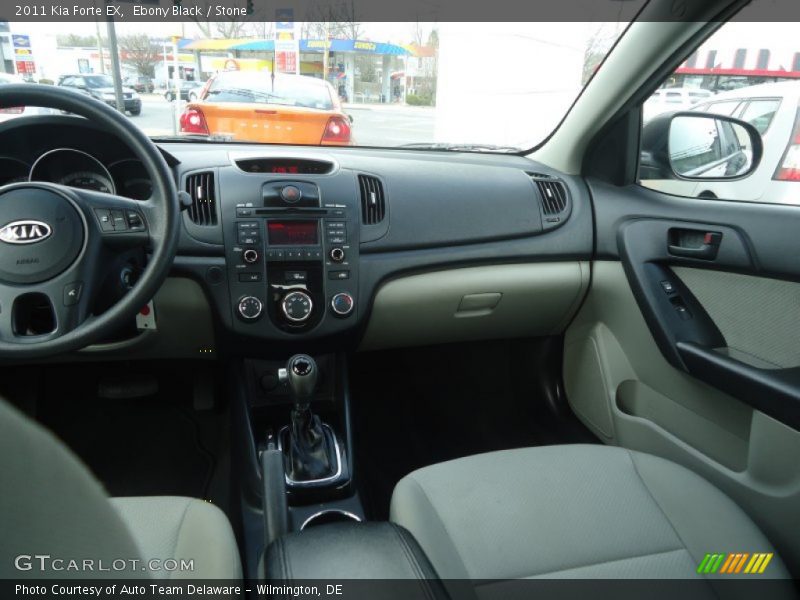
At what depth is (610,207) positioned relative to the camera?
7.27ft

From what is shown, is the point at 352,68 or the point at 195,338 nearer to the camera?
the point at 195,338

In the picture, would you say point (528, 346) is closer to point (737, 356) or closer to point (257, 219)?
point (737, 356)

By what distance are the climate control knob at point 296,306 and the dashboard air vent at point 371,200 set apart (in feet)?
1.02

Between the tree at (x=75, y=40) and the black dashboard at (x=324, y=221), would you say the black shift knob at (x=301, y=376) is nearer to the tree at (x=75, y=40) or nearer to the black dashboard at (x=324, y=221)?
the black dashboard at (x=324, y=221)

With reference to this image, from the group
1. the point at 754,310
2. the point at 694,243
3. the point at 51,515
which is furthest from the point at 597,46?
the point at 51,515

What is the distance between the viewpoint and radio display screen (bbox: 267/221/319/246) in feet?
6.29

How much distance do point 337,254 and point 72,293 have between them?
806 mm

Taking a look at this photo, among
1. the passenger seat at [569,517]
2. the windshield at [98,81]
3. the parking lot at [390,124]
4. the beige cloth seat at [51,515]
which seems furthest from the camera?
the parking lot at [390,124]

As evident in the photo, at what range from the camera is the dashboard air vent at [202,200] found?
1.90m

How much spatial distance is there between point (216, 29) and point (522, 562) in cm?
165

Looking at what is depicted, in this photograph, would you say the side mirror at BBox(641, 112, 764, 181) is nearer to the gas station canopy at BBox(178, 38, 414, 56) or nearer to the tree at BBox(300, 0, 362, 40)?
the gas station canopy at BBox(178, 38, 414, 56)

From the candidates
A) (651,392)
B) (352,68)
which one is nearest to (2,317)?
(352,68)

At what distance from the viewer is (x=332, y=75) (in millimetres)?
2209

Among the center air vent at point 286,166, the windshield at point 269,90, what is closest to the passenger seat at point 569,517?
the center air vent at point 286,166
